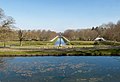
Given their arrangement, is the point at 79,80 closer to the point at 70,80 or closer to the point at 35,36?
the point at 70,80

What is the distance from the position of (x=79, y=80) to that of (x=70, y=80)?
100 centimetres

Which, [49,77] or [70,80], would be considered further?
[49,77]

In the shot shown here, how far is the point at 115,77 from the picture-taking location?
26688 mm

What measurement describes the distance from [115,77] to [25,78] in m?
10.4

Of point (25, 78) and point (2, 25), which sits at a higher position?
point (2, 25)

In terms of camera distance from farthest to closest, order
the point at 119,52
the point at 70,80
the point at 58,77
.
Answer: the point at 119,52 → the point at 58,77 → the point at 70,80

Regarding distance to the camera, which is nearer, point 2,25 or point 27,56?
point 27,56

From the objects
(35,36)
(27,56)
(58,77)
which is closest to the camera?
(58,77)

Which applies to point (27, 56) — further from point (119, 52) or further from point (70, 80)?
point (70, 80)

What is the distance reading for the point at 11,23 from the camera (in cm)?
6869

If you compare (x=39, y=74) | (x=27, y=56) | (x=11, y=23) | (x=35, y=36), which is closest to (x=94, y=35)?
(x=35, y=36)

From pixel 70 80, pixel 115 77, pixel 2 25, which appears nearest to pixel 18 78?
pixel 70 80

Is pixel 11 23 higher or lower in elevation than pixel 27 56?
higher

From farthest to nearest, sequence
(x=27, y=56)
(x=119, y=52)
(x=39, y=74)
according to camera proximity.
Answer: (x=119, y=52) < (x=27, y=56) < (x=39, y=74)
